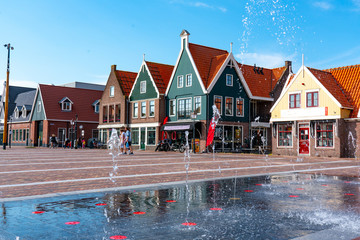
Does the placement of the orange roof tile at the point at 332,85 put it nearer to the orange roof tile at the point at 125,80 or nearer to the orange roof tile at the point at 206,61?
the orange roof tile at the point at 206,61

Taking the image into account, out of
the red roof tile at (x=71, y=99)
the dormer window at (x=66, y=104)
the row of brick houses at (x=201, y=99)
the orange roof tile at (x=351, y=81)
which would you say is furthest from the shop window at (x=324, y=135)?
the dormer window at (x=66, y=104)

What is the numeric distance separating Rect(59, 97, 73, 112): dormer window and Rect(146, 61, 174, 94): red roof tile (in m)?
19.0

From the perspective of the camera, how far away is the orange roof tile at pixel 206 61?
36062 millimetres

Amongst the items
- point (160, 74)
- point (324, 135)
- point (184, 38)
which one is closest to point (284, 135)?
point (324, 135)

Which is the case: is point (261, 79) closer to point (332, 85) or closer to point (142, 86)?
point (332, 85)

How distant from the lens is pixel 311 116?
92.6 feet

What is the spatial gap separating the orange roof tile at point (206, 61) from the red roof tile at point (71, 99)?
2492cm

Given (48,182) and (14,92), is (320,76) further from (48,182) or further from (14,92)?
(14,92)

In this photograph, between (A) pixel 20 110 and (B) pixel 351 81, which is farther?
(A) pixel 20 110

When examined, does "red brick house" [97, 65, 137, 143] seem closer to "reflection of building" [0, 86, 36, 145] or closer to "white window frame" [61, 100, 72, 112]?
"white window frame" [61, 100, 72, 112]

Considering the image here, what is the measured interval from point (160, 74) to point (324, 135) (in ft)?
65.5

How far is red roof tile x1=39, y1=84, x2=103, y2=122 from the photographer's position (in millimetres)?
54094

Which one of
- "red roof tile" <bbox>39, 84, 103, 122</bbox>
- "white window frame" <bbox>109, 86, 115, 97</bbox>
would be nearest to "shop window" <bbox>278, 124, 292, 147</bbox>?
"white window frame" <bbox>109, 86, 115, 97</bbox>

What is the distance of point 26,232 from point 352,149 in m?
25.7
